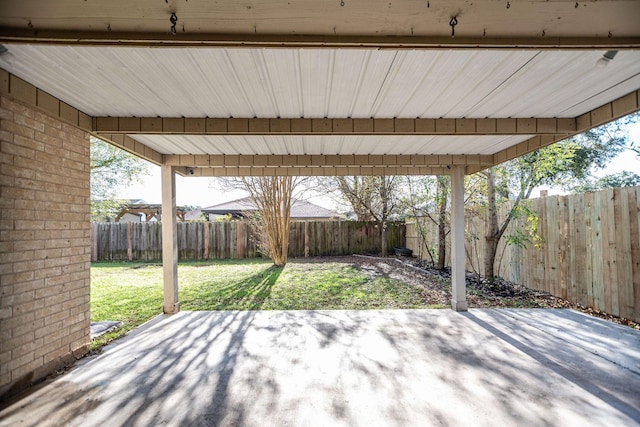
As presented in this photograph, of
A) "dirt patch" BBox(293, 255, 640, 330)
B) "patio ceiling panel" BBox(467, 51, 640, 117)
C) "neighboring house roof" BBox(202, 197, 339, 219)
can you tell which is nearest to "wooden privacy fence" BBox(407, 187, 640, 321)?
"dirt patch" BBox(293, 255, 640, 330)

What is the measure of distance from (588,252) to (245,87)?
5475mm

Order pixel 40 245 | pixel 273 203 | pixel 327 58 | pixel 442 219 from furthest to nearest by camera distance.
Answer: pixel 273 203 < pixel 442 219 < pixel 40 245 < pixel 327 58

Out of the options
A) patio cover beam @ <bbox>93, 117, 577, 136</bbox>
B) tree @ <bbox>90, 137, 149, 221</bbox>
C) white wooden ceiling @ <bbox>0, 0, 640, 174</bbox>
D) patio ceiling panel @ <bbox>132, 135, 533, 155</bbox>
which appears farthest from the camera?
tree @ <bbox>90, 137, 149, 221</bbox>

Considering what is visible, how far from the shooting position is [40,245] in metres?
2.80

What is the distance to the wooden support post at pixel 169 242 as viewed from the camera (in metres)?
4.95

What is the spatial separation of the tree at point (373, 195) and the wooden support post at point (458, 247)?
4.15 m

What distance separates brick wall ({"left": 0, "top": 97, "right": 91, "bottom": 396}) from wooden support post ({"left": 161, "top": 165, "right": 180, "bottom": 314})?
5.02 feet

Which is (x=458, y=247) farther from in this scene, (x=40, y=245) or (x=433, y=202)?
(x=40, y=245)

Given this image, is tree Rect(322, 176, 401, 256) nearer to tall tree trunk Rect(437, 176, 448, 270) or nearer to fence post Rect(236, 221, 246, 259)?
tall tree trunk Rect(437, 176, 448, 270)

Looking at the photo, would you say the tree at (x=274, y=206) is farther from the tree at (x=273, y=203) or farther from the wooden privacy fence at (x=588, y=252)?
the wooden privacy fence at (x=588, y=252)

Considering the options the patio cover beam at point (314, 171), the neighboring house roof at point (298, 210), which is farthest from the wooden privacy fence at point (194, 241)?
the patio cover beam at point (314, 171)

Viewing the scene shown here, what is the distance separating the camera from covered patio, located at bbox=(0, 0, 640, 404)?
157cm

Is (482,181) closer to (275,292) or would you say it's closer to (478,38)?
(275,292)

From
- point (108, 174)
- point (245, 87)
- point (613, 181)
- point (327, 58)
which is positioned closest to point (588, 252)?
point (327, 58)
